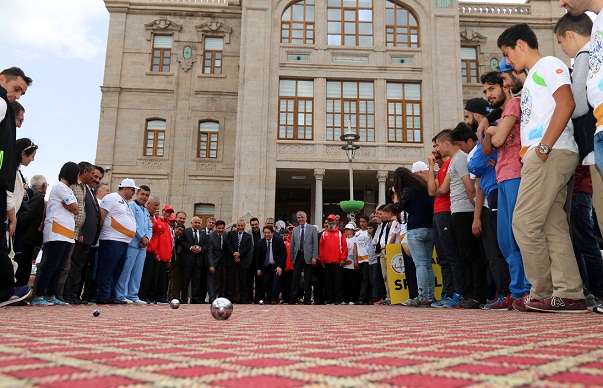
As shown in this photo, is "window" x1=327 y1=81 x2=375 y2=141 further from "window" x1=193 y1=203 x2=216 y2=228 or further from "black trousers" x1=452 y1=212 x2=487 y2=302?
"black trousers" x1=452 y1=212 x2=487 y2=302

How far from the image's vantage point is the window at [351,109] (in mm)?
20344

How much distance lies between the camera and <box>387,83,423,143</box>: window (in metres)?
20.5

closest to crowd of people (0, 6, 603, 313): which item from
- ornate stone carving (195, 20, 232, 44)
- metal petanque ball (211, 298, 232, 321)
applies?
metal petanque ball (211, 298, 232, 321)

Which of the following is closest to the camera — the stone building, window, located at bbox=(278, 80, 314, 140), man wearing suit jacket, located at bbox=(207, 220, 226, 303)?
man wearing suit jacket, located at bbox=(207, 220, 226, 303)

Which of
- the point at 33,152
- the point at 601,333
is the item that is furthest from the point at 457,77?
the point at 601,333

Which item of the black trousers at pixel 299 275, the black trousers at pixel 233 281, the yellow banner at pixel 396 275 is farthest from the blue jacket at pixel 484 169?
the black trousers at pixel 233 281

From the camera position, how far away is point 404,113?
20656 mm

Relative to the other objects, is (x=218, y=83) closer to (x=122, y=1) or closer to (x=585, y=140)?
(x=122, y=1)

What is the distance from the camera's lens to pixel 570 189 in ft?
11.4

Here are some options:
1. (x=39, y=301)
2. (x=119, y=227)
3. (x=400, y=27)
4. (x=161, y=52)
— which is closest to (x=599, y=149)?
(x=39, y=301)

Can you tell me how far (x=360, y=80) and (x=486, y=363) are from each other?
20702 millimetres

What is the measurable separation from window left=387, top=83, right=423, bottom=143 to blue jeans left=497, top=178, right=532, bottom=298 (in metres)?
16.8

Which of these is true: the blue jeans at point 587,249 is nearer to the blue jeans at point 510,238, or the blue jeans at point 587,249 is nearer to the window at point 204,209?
the blue jeans at point 510,238

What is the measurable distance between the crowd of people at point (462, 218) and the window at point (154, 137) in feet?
44.1
